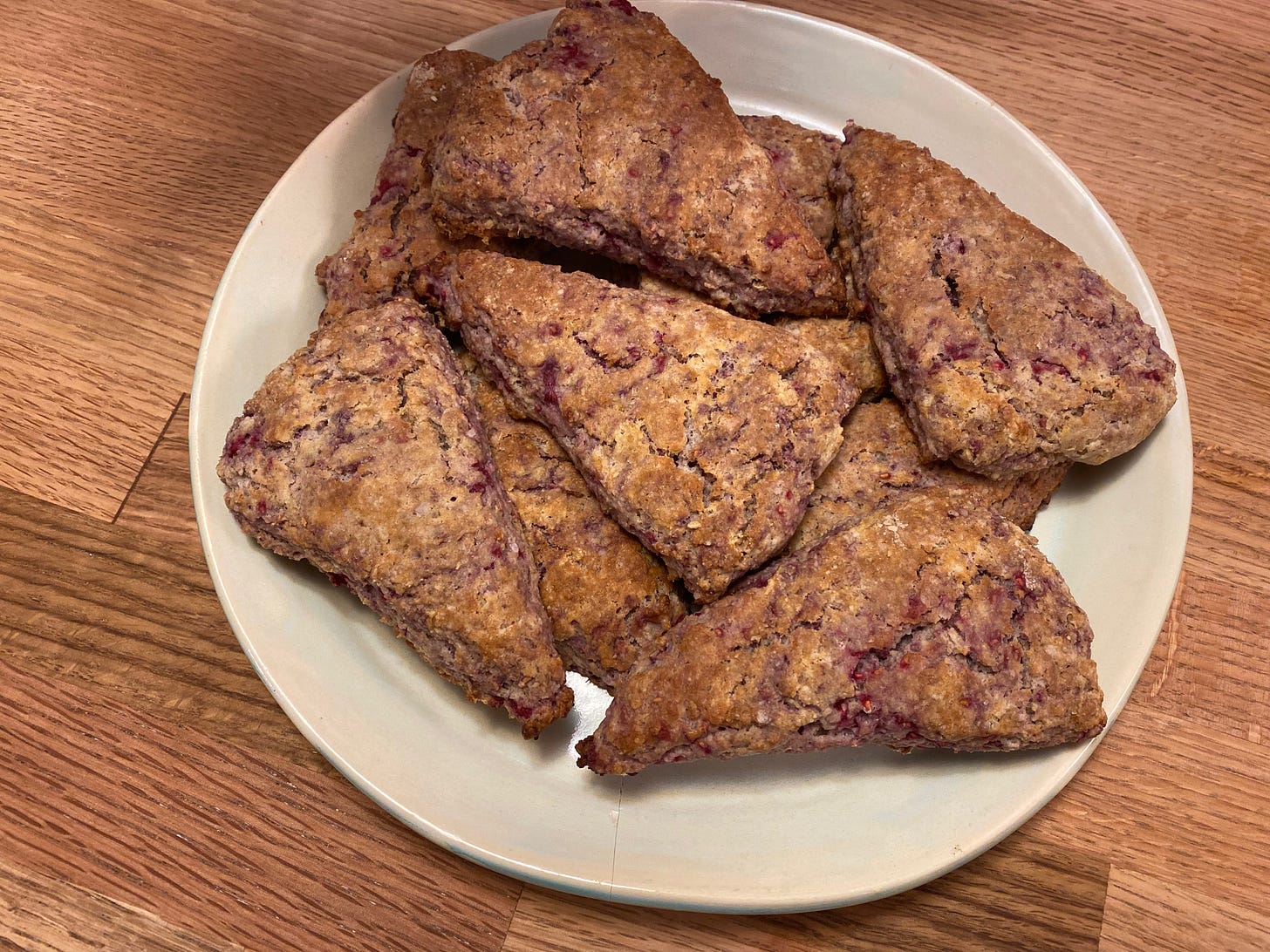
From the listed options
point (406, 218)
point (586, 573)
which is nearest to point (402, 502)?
point (586, 573)

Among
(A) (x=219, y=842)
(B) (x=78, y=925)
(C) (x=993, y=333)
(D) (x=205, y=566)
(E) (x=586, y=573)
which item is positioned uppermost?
(C) (x=993, y=333)

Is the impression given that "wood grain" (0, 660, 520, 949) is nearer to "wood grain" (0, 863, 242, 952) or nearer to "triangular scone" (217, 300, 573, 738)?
"wood grain" (0, 863, 242, 952)

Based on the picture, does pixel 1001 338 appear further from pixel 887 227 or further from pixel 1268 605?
pixel 1268 605

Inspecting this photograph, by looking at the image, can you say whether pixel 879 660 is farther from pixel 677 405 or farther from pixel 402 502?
pixel 402 502

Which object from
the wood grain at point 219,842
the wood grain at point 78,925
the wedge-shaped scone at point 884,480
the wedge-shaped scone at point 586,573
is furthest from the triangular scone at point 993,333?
the wood grain at point 78,925

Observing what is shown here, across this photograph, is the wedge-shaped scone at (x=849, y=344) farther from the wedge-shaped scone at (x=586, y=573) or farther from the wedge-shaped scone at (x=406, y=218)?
the wedge-shaped scone at (x=406, y=218)

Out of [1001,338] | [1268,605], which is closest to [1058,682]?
Answer: [1001,338]
